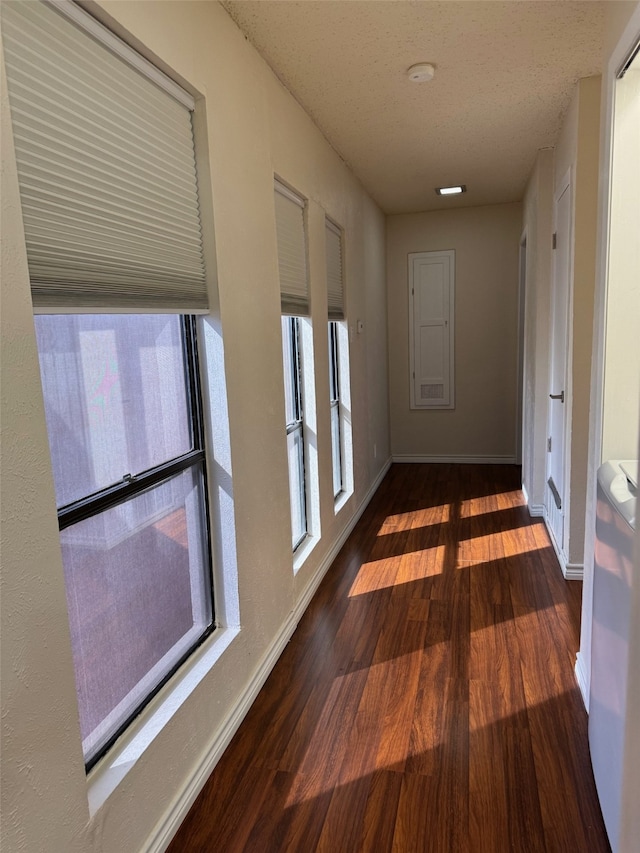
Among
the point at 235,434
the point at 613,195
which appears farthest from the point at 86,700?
the point at 613,195

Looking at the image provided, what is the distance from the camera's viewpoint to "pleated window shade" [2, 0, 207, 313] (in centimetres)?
118

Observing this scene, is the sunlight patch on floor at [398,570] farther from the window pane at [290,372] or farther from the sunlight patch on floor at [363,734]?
the window pane at [290,372]

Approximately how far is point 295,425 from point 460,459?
3.30 metres

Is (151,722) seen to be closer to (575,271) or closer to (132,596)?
(132,596)

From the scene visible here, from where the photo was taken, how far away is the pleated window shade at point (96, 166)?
1.18 metres

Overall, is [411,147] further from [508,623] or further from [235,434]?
[508,623]

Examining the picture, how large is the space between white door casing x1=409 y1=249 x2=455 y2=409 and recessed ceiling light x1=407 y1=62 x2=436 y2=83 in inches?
123

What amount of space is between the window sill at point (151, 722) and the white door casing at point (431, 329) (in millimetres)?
4244

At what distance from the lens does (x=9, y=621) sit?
3.38 ft

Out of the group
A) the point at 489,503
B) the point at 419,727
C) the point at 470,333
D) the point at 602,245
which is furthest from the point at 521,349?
the point at 419,727

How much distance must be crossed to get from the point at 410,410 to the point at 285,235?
3.55 meters

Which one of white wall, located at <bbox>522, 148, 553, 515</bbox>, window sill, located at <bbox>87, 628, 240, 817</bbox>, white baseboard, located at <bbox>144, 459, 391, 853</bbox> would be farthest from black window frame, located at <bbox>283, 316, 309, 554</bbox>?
white wall, located at <bbox>522, 148, 553, 515</bbox>

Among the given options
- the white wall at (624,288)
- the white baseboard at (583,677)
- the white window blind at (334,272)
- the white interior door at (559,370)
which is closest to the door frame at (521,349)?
the white interior door at (559,370)

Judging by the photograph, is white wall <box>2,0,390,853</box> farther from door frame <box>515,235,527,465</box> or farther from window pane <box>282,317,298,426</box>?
door frame <box>515,235,527,465</box>
